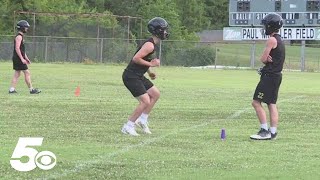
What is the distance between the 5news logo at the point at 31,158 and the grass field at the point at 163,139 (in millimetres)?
95

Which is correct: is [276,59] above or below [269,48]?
below

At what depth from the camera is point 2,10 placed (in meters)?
62.5

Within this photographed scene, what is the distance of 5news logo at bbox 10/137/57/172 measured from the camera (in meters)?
7.51

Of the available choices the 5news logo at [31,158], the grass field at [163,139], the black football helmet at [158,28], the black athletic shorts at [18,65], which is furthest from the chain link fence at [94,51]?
the 5news logo at [31,158]

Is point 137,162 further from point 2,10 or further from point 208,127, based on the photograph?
point 2,10

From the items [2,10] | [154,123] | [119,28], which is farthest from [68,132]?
[2,10]

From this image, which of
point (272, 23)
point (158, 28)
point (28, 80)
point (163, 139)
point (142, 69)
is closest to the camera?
point (163, 139)

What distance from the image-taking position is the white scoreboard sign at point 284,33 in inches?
1823

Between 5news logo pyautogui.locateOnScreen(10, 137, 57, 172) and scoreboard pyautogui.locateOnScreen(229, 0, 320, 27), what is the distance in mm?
37494

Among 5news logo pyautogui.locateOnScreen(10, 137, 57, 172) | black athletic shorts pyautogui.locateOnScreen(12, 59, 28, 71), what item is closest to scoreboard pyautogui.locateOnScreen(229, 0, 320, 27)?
black athletic shorts pyautogui.locateOnScreen(12, 59, 28, 71)

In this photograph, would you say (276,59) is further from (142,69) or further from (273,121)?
(142,69)

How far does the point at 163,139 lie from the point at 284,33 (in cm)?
3767

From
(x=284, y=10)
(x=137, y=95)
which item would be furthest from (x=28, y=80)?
(x=284, y=10)

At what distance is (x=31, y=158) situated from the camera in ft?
26.1
